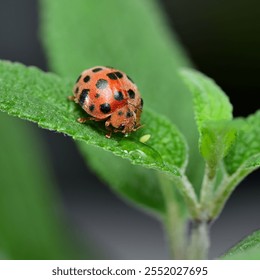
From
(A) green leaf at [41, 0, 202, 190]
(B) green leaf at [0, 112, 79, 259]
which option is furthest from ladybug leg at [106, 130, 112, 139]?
(B) green leaf at [0, 112, 79, 259]

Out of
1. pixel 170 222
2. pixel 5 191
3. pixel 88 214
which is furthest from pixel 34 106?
pixel 88 214

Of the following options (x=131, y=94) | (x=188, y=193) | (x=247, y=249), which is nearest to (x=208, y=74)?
(x=131, y=94)

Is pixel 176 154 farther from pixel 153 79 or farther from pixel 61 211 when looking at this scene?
pixel 61 211

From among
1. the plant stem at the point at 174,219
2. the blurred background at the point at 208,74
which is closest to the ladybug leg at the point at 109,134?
the plant stem at the point at 174,219

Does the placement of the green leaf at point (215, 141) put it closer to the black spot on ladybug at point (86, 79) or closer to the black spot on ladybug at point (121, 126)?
the black spot on ladybug at point (121, 126)

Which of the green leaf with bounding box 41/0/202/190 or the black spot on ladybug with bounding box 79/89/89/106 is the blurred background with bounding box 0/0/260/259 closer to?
the green leaf with bounding box 41/0/202/190

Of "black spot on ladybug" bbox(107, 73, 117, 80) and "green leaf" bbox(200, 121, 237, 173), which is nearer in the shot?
"green leaf" bbox(200, 121, 237, 173)

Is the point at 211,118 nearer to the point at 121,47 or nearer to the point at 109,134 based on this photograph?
the point at 109,134
